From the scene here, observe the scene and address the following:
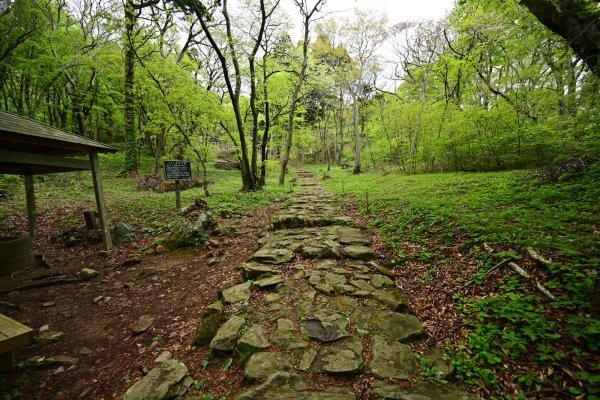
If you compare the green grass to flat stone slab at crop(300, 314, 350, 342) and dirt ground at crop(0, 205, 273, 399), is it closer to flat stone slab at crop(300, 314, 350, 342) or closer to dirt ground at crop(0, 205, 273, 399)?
flat stone slab at crop(300, 314, 350, 342)

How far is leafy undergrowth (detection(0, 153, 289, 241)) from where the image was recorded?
25.4 ft

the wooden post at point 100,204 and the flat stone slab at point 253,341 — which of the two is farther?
the wooden post at point 100,204

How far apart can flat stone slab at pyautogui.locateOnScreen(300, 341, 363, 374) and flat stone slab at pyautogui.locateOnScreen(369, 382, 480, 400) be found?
9.3 inches

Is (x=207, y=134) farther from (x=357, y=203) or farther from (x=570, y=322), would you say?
(x=570, y=322)

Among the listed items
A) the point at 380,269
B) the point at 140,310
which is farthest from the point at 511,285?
the point at 140,310

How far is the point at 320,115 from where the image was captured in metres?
31.9

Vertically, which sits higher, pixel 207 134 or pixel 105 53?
pixel 105 53

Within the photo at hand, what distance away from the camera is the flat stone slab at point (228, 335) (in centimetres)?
257

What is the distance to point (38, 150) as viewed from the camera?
669 cm

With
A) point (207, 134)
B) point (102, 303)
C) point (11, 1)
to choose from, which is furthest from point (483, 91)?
point (11, 1)

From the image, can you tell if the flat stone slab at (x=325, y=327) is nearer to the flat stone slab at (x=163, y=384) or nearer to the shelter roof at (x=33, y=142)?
the flat stone slab at (x=163, y=384)

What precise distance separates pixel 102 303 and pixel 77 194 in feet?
32.8

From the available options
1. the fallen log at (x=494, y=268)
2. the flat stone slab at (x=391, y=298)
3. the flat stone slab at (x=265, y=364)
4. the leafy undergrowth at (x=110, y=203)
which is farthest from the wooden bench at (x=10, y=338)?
the fallen log at (x=494, y=268)

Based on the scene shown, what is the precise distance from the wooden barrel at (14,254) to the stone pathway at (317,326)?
198 inches
